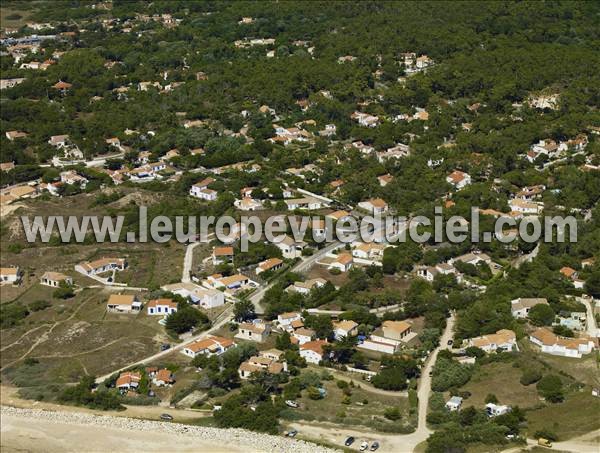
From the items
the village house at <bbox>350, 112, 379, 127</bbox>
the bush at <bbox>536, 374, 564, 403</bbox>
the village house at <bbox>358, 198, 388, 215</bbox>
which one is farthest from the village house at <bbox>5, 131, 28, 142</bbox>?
the bush at <bbox>536, 374, 564, 403</bbox>

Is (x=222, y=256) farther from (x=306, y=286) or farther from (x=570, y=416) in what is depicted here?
(x=570, y=416)

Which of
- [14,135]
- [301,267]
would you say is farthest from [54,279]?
[14,135]

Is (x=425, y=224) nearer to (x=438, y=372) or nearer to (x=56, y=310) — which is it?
(x=438, y=372)

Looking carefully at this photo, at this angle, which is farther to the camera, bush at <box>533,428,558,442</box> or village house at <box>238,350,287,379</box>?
village house at <box>238,350,287,379</box>

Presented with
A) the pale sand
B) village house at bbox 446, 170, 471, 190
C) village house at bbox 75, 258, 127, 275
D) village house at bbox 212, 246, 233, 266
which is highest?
village house at bbox 446, 170, 471, 190

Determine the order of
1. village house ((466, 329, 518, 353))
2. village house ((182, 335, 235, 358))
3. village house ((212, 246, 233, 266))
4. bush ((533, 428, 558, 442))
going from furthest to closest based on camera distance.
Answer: village house ((212, 246, 233, 266)) < village house ((182, 335, 235, 358)) < village house ((466, 329, 518, 353)) < bush ((533, 428, 558, 442))

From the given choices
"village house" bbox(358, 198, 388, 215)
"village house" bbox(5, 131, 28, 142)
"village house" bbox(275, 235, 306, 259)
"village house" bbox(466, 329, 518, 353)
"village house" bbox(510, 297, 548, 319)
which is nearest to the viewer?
"village house" bbox(466, 329, 518, 353)

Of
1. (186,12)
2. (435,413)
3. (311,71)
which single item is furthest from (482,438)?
(186,12)

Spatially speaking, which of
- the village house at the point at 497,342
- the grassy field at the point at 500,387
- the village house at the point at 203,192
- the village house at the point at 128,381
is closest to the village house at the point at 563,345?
the village house at the point at 497,342

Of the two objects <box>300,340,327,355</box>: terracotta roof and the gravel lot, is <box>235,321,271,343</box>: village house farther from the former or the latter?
the gravel lot
